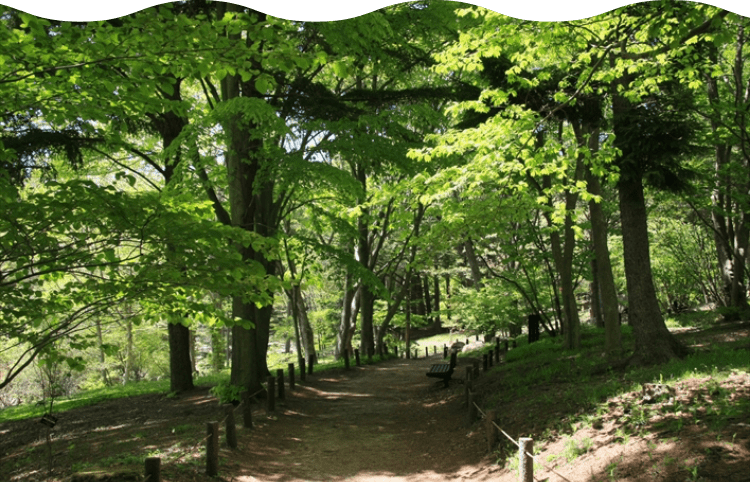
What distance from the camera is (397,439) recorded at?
8359 millimetres

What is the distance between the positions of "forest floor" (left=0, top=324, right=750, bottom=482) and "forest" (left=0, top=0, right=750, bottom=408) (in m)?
1.20

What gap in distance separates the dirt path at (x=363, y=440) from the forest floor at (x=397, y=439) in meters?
0.02

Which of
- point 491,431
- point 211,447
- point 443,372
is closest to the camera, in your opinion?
point 211,447

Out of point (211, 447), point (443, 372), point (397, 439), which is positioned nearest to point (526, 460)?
point (211, 447)

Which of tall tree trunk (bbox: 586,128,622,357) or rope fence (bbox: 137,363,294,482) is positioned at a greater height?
tall tree trunk (bbox: 586,128,622,357)

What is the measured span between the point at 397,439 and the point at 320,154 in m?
6.64

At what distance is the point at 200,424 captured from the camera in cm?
817

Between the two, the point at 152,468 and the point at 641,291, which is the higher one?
the point at 641,291

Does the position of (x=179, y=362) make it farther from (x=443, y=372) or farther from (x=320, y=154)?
(x=443, y=372)

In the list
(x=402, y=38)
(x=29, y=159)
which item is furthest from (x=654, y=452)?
(x=29, y=159)

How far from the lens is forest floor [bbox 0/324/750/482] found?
4.62 metres

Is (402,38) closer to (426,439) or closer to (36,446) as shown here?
(426,439)

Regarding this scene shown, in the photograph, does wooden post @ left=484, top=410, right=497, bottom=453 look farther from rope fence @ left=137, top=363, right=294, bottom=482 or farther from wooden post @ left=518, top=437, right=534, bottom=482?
rope fence @ left=137, top=363, right=294, bottom=482

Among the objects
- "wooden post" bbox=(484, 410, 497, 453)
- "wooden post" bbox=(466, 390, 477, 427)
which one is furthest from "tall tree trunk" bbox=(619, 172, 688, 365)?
"wooden post" bbox=(484, 410, 497, 453)
